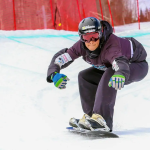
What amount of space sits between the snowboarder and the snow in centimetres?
30

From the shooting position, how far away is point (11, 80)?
196 inches

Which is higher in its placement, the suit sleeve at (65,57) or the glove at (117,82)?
the suit sleeve at (65,57)

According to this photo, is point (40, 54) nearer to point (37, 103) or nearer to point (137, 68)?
point (37, 103)

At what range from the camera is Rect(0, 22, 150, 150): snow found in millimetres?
2328

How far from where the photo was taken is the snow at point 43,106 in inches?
91.7

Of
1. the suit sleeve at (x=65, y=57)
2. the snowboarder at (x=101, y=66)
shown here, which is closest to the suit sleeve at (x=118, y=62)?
the snowboarder at (x=101, y=66)

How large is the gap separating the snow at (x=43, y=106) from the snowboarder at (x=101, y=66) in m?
0.30

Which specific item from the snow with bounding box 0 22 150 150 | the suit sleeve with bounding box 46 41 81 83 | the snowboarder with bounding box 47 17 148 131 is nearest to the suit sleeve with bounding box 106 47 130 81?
the snowboarder with bounding box 47 17 148 131

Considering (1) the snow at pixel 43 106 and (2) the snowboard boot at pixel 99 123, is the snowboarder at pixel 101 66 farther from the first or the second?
(1) the snow at pixel 43 106

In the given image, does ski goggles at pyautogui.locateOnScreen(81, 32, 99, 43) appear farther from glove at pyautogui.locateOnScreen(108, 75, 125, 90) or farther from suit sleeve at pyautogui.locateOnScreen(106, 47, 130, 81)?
glove at pyautogui.locateOnScreen(108, 75, 125, 90)

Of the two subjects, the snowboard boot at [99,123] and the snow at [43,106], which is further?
the snowboard boot at [99,123]

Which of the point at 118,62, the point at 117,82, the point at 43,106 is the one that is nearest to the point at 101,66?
the point at 118,62

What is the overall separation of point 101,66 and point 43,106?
1384 millimetres

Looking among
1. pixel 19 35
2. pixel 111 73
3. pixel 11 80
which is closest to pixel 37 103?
pixel 11 80
